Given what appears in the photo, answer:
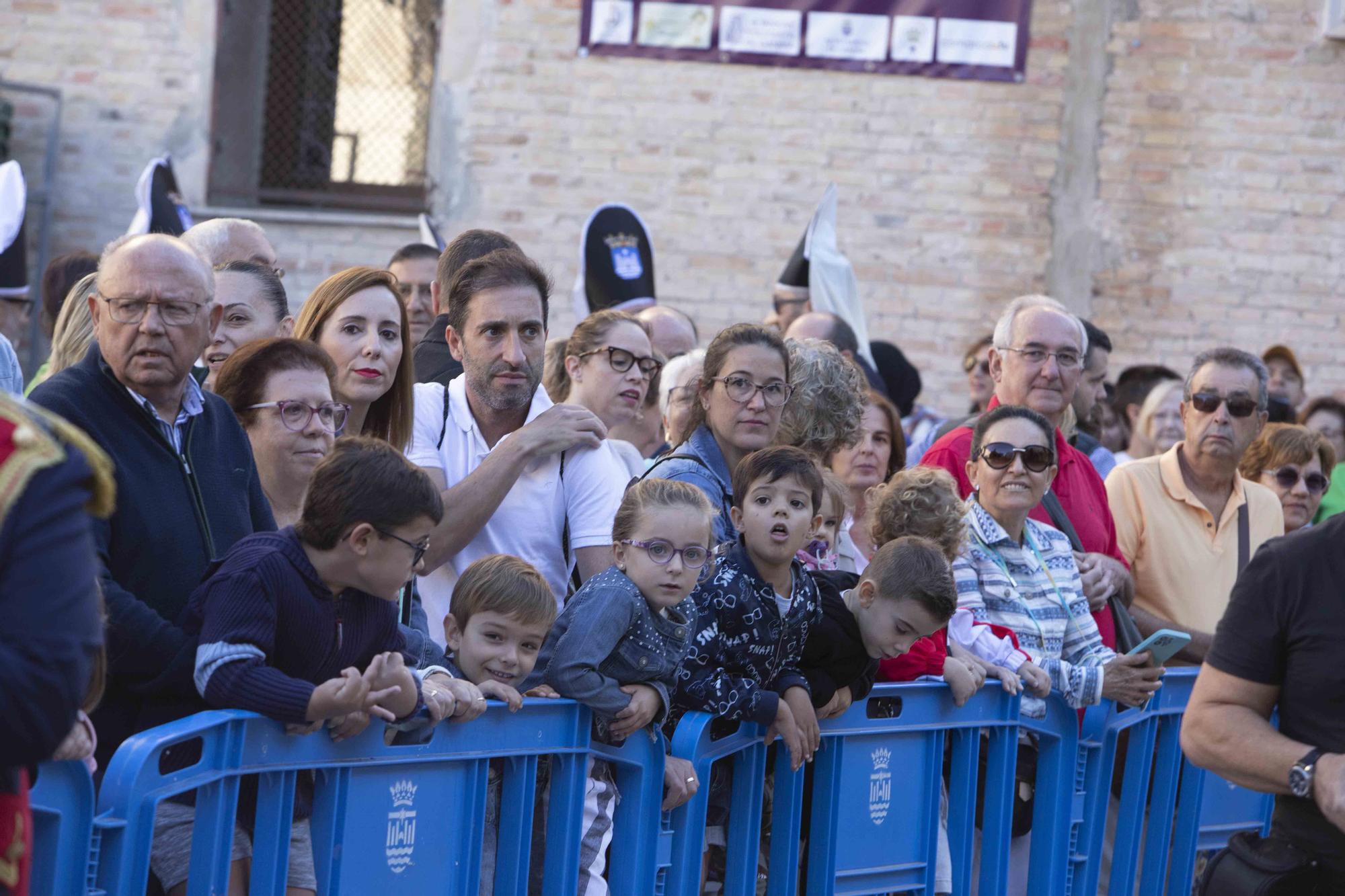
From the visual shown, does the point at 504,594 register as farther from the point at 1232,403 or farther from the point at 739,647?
the point at 1232,403

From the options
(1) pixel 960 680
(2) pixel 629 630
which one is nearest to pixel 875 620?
(1) pixel 960 680

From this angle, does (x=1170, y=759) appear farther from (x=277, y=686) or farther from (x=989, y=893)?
(x=277, y=686)

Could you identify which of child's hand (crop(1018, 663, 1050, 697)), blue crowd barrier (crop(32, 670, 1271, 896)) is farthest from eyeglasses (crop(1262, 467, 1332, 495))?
child's hand (crop(1018, 663, 1050, 697))

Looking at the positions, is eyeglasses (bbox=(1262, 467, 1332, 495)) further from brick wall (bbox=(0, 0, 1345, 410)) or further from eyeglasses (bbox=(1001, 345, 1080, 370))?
brick wall (bbox=(0, 0, 1345, 410))

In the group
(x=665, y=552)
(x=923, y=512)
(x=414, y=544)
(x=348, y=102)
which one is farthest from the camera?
(x=348, y=102)

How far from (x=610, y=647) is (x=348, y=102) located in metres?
8.29

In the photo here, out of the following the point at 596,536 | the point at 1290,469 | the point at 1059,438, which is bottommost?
the point at 596,536

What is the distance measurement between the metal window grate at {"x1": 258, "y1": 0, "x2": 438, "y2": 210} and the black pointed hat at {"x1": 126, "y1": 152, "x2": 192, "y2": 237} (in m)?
3.92

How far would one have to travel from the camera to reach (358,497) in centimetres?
306

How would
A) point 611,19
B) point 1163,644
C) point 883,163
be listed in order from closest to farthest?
point 1163,644 < point 611,19 < point 883,163

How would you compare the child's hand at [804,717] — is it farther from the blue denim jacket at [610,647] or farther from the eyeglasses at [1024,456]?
the eyeglasses at [1024,456]

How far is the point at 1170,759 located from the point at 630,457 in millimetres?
2004

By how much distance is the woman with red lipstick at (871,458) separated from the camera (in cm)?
561

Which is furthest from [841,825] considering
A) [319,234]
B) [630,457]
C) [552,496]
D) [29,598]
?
[319,234]
